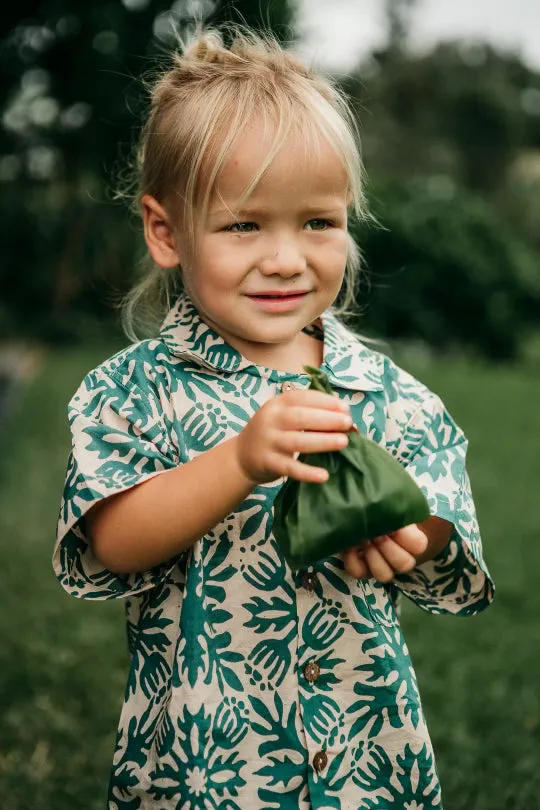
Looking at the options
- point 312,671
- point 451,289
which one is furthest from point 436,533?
point 451,289

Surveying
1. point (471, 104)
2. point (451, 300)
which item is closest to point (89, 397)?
point (451, 300)

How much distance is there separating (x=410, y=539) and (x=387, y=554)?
0.15 ft

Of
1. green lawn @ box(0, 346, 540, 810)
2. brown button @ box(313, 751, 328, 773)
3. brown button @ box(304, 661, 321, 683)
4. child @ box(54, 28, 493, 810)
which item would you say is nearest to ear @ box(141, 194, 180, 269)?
child @ box(54, 28, 493, 810)

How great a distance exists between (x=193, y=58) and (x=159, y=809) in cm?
149

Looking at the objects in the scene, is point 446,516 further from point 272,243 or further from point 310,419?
point 272,243

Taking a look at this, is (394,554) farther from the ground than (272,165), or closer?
closer

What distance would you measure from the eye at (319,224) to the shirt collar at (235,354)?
0.86 ft

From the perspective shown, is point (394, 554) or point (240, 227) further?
point (240, 227)

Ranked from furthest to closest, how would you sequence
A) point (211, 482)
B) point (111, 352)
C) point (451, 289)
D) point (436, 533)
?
point (451, 289) → point (111, 352) → point (436, 533) → point (211, 482)

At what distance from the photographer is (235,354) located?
1.87 m

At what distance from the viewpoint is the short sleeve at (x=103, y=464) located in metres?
1.69

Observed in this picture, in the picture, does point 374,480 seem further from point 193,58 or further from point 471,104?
point 471,104

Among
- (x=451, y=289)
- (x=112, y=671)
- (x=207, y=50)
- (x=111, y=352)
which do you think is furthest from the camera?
(x=451, y=289)

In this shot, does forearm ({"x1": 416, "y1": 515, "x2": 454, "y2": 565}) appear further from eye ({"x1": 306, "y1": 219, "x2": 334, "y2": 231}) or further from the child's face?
eye ({"x1": 306, "y1": 219, "x2": 334, "y2": 231})
